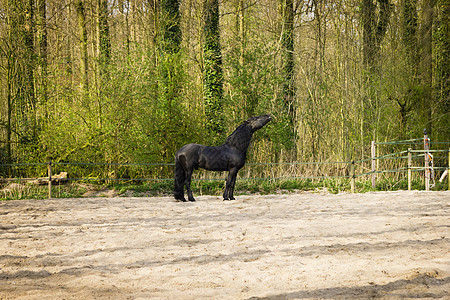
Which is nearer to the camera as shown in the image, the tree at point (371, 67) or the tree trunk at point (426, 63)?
the tree at point (371, 67)

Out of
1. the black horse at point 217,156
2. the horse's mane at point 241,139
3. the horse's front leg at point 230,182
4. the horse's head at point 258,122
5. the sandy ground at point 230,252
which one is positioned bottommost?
the sandy ground at point 230,252

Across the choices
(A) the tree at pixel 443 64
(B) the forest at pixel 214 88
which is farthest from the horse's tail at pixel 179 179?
(A) the tree at pixel 443 64

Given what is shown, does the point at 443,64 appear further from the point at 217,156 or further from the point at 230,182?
the point at 217,156

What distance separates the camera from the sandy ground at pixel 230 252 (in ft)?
14.3

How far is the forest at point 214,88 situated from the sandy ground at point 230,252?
5.28 m

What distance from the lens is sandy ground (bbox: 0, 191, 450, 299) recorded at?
4352 millimetres

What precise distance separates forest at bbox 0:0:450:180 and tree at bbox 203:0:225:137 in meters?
0.04

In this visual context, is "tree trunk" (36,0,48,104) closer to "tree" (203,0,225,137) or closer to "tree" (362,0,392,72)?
"tree" (203,0,225,137)

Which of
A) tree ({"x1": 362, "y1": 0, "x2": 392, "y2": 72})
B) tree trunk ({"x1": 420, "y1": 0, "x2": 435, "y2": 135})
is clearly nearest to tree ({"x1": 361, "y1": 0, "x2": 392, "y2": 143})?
tree ({"x1": 362, "y1": 0, "x2": 392, "y2": 72})

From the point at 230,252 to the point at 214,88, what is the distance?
34.8 feet

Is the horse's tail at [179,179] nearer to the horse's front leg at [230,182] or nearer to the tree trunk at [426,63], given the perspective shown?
the horse's front leg at [230,182]

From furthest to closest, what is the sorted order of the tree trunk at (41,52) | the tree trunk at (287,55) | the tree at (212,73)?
the tree trunk at (287,55) → the tree trunk at (41,52) → the tree at (212,73)

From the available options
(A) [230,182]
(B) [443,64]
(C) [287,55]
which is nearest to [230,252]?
(A) [230,182]

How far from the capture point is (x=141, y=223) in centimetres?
788
